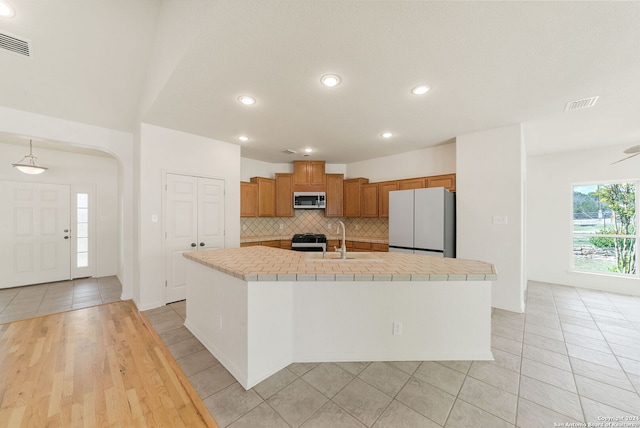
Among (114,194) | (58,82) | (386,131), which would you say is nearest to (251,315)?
(386,131)

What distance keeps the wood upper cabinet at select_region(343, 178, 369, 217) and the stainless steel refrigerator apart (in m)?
1.17

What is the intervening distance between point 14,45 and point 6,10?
443 mm

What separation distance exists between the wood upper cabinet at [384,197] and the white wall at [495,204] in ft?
4.09

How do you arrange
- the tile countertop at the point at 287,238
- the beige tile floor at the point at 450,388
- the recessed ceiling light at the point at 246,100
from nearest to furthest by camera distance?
the beige tile floor at the point at 450,388 → the recessed ceiling light at the point at 246,100 → the tile countertop at the point at 287,238

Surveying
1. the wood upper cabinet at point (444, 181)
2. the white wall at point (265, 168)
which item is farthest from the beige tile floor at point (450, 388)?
the white wall at point (265, 168)

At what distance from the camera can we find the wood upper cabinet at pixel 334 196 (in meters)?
5.13

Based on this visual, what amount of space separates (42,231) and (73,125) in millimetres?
2675

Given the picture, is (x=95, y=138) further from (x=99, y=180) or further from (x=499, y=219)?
(x=499, y=219)

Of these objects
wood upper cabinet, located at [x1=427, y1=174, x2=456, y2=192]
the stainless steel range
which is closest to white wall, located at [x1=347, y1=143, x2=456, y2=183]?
wood upper cabinet, located at [x1=427, y1=174, x2=456, y2=192]

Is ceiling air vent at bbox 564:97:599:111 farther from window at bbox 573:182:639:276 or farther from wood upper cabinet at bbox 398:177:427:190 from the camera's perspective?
window at bbox 573:182:639:276

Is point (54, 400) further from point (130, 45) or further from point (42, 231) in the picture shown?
point (42, 231)

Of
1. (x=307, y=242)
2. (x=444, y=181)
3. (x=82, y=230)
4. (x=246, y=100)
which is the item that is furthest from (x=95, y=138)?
(x=444, y=181)

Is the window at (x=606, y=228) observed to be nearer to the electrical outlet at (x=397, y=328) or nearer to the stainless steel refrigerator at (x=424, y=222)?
the stainless steel refrigerator at (x=424, y=222)

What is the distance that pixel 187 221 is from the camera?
3580 mm
